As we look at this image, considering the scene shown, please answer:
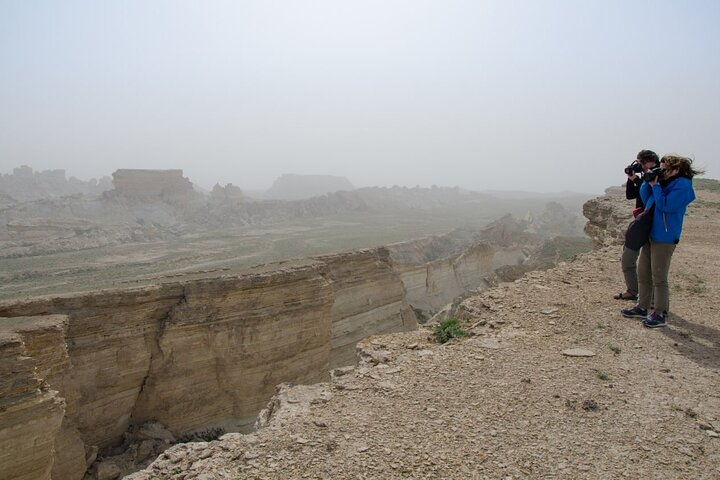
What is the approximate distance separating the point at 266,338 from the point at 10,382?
5772 millimetres

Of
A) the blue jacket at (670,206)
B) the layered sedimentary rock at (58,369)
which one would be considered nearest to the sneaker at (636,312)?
the blue jacket at (670,206)

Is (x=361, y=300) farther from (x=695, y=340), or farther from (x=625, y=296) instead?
(x=695, y=340)

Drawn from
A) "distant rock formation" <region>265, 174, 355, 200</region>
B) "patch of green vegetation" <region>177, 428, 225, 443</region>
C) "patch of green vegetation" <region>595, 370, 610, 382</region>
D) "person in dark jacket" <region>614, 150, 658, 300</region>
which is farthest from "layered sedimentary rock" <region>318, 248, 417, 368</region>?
"distant rock formation" <region>265, 174, 355, 200</region>

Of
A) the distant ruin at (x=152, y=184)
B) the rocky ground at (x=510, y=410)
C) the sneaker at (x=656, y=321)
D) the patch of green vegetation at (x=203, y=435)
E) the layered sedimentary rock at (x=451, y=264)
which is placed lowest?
the patch of green vegetation at (x=203, y=435)

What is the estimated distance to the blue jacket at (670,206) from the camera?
4.74 metres

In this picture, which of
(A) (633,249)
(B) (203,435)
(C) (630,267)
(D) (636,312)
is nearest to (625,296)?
(C) (630,267)

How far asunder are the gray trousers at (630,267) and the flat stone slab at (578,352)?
1767 mm

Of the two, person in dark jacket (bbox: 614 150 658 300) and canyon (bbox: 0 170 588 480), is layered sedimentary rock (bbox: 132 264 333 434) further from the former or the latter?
person in dark jacket (bbox: 614 150 658 300)

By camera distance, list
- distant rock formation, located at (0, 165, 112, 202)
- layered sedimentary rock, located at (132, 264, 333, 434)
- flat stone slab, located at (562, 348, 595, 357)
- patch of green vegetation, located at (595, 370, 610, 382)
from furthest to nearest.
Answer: distant rock formation, located at (0, 165, 112, 202)
layered sedimentary rock, located at (132, 264, 333, 434)
flat stone slab, located at (562, 348, 595, 357)
patch of green vegetation, located at (595, 370, 610, 382)

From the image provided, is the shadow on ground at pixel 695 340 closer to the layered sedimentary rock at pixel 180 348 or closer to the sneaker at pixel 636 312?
the sneaker at pixel 636 312

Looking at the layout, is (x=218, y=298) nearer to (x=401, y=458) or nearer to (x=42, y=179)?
(x=401, y=458)

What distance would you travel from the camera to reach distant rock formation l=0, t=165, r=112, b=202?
242ft

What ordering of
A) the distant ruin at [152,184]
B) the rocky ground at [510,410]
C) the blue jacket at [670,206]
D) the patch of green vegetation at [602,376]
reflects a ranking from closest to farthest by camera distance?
the rocky ground at [510,410]
the patch of green vegetation at [602,376]
the blue jacket at [670,206]
the distant ruin at [152,184]

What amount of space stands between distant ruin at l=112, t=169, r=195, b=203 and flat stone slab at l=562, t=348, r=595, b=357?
173 ft
